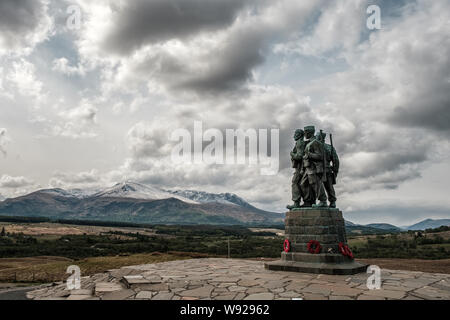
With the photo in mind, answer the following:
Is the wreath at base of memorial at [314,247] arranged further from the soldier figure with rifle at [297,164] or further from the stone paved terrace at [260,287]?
the soldier figure with rifle at [297,164]

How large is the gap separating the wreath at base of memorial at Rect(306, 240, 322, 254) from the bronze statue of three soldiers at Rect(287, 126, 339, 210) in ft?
4.58

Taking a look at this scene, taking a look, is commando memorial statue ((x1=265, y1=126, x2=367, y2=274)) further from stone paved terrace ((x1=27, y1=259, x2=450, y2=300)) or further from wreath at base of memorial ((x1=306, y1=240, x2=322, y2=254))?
stone paved terrace ((x1=27, y1=259, x2=450, y2=300))

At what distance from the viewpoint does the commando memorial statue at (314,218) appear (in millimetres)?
10727

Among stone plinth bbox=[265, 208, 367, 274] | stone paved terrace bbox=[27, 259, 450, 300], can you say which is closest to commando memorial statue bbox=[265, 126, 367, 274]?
stone plinth bbox=[265, 208, 367, 274]

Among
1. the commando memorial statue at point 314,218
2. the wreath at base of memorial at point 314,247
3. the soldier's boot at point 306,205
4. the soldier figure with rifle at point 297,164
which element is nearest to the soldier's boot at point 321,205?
the commando memorial statue at point 314,218

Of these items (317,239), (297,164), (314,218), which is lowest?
(317,239)

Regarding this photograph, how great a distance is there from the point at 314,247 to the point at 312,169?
2888 mm

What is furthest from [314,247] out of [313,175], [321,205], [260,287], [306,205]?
[260,287]

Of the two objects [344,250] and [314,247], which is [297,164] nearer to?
[314,247]

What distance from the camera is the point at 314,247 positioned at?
434 inches

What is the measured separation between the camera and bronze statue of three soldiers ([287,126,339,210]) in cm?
1184
